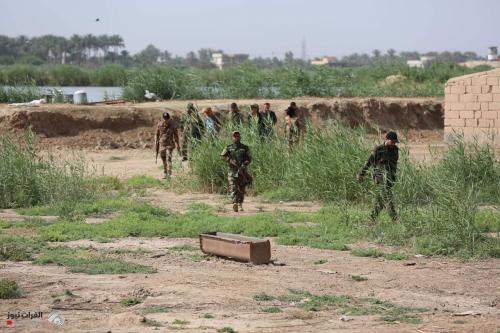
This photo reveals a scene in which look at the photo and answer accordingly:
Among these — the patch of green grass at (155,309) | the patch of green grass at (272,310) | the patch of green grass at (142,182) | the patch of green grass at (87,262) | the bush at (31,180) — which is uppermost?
the bush at (31,180)

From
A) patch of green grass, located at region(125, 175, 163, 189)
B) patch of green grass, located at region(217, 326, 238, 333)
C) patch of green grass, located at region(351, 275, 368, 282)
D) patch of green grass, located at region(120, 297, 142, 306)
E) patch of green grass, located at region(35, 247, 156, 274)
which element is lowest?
patch of green grass, located at region(351, 275, 368, 282)

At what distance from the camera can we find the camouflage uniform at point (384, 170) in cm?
1339

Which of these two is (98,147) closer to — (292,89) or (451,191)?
(292,89)

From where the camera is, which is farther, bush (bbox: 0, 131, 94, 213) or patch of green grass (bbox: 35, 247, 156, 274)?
bush (bbox: 0, 131, 94, 213)

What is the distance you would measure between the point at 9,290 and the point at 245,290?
2.43 meters

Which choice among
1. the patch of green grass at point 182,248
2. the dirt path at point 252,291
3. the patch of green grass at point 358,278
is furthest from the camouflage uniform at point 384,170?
the patch of green grass at point 182,248

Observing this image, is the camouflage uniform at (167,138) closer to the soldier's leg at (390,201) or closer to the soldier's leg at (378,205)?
the soldier's leg at (378,205)

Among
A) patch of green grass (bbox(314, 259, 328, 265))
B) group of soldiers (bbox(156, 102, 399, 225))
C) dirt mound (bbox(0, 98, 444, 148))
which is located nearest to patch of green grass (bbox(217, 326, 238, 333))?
patch of green grass (bbox(314, 259, 328, 265))

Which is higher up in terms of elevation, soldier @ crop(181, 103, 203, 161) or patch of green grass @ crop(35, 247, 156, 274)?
soldier @ crop(181, 103, 203, 161)

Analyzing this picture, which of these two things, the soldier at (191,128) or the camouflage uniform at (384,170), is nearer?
the camouflage uniform at (384,170)

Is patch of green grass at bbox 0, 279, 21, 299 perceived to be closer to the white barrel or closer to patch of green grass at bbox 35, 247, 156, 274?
patch of green grass at bbox 35, 247, 156, 274

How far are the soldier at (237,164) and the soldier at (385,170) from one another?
2833 millimetres

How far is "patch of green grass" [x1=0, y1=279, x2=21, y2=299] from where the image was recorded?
31.3 feet

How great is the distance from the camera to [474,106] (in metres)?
22.9
